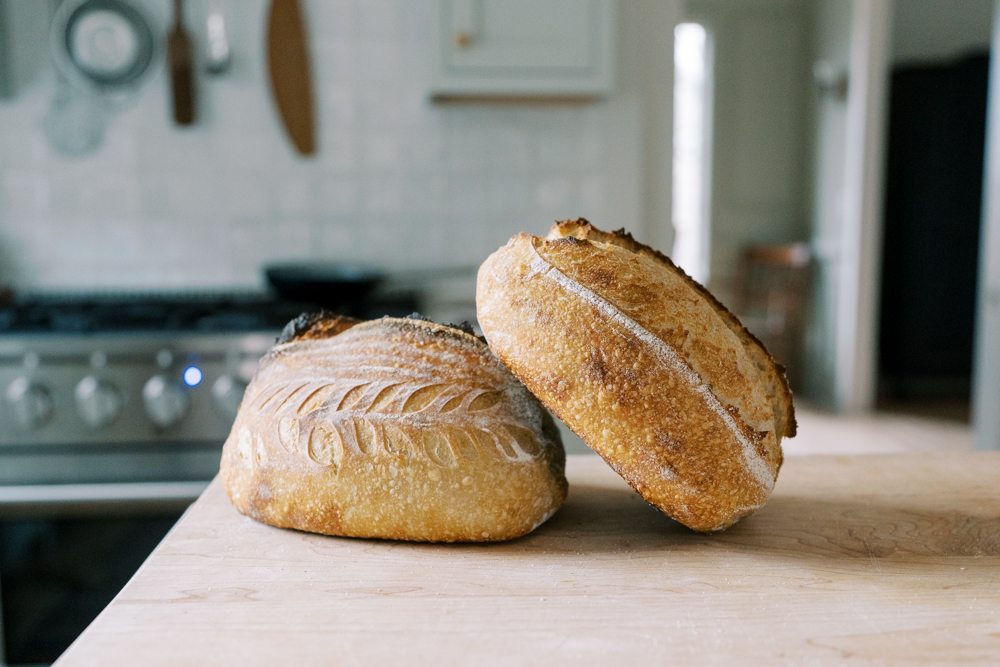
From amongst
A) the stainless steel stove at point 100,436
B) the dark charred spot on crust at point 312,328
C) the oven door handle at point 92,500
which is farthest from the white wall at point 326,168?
the dark charred spot on crust at point 312,328

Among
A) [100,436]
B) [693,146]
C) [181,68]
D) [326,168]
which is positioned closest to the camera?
[100,436]

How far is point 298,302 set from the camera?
1.95 metres

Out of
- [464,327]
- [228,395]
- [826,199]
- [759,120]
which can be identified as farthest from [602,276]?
[759,120]

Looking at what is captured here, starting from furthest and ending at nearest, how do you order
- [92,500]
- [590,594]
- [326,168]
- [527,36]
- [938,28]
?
[938,28] < [326,168] < [527,36] < [92,500] < [590,594]

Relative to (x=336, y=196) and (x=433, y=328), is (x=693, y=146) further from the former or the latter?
(x=433, y=328)

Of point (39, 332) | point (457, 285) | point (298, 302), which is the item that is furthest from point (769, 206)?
point (39, 332)

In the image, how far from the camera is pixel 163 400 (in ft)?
5.18

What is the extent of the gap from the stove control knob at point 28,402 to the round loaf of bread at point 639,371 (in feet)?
4.14

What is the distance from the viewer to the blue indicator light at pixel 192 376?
1.61 meters

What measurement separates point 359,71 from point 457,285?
0.72 m

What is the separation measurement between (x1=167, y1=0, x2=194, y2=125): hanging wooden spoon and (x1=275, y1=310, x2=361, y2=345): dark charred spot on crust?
5.35 feet

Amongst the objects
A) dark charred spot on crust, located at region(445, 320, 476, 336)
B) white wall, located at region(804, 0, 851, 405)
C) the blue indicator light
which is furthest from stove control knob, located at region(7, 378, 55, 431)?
white wall, located at region(804, 0, 851, 405)

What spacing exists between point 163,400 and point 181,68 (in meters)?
1.13

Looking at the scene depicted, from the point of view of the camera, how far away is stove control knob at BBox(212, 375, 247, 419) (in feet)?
5.24
